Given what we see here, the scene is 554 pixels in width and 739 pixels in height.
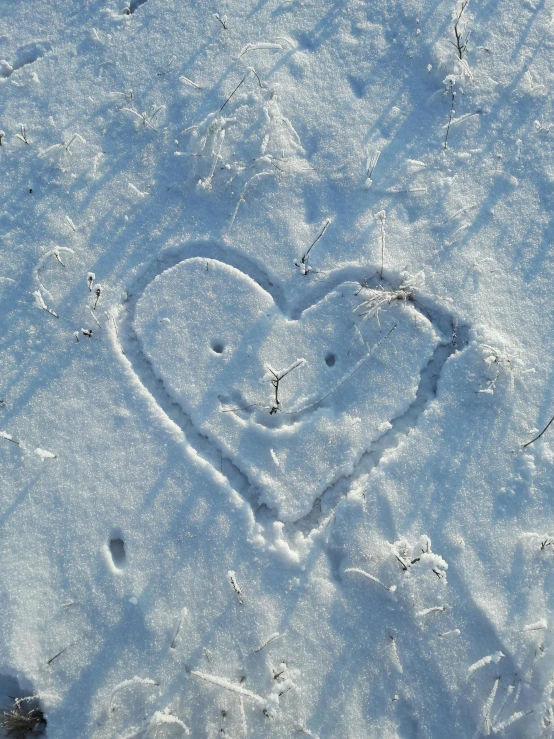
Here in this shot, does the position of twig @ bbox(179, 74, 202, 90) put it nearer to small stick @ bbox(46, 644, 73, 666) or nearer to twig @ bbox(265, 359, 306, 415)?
twig @ bbox(265, 359, 306, 415)

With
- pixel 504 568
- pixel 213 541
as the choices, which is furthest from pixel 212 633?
pixel 504 568

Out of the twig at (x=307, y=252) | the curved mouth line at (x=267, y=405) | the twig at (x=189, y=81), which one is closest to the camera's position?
the curved mouth line at (x=267, y=405)

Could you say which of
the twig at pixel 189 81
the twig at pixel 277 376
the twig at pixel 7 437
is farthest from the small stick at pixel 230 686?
the twig at pixel 189 81

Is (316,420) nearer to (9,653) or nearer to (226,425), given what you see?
(226,425)

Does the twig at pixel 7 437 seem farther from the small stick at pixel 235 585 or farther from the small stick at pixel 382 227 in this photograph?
the small stick at pixel 382 227

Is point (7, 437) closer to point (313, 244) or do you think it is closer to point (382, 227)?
point (313, 244)

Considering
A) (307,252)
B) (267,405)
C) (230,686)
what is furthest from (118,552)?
(307,252)

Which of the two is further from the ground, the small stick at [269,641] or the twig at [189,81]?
the twig at [189,81]
